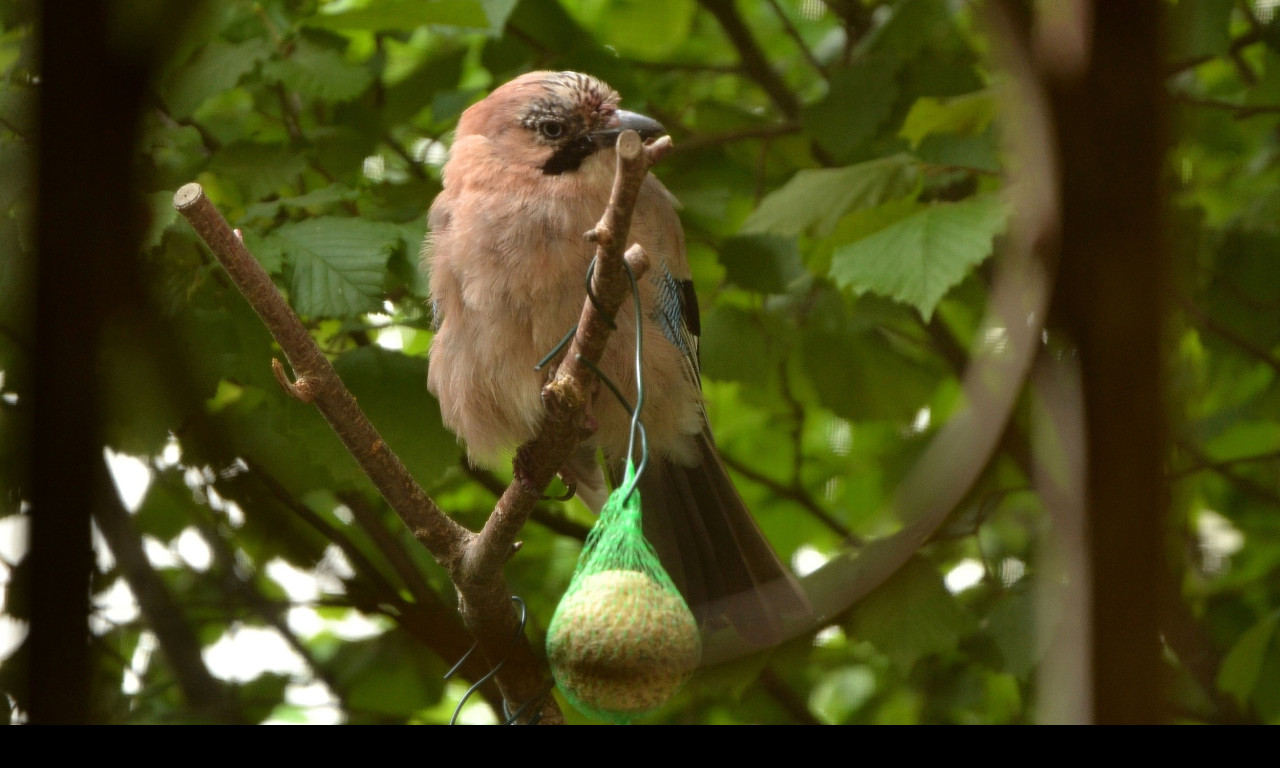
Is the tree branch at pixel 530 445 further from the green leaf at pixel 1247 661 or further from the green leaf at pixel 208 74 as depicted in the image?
the green leaf at pixel 1247 661

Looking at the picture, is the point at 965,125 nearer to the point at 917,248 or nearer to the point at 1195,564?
the point at 917,248

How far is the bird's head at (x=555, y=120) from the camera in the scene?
2.73m

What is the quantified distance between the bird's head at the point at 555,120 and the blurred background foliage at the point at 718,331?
23 centimetres

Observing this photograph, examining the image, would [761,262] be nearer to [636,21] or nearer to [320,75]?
[636,21]

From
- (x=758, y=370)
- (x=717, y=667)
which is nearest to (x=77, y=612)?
(x=717, y=667)

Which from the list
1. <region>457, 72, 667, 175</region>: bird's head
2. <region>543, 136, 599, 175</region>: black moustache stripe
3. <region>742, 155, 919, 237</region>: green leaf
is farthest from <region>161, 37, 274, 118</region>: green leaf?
<region>742, 155, 919, 237</region>: green leaf

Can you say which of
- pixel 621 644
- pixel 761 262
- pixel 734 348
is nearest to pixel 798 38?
pixel 761 262

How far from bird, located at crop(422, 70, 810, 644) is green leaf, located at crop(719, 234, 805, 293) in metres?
0.21

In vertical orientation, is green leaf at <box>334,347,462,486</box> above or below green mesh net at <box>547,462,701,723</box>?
below

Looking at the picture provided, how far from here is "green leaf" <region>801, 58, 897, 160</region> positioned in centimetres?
314

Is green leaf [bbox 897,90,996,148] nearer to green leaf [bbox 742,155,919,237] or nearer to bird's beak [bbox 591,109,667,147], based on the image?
green leaf [bbox 742,155,919,237]

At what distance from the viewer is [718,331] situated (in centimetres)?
324
